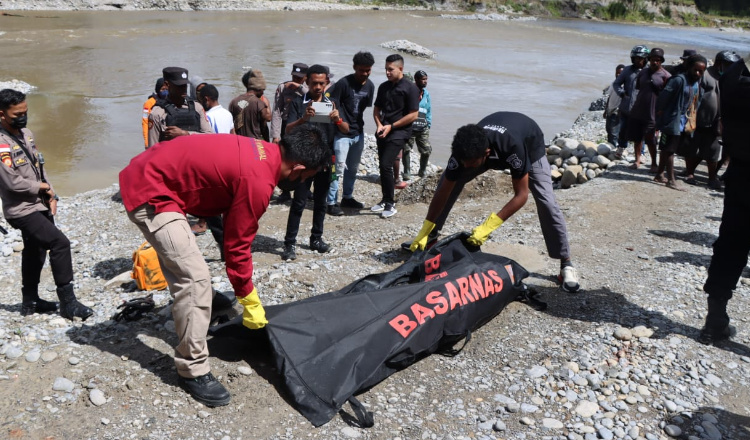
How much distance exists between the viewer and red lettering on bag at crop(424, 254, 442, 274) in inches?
171

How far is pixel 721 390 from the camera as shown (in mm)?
3576

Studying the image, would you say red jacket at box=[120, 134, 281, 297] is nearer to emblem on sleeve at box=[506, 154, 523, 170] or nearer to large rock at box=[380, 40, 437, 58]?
emblem on sleeve at box=[506, 154, 523, 170]

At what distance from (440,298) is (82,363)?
7.15ft

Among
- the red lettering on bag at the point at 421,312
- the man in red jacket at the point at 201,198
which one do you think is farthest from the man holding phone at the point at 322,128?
the man in red jacket at the point at 201,198

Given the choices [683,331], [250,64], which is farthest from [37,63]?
[683,331]

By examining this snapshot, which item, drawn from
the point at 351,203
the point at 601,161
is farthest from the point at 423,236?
the point at 601,161

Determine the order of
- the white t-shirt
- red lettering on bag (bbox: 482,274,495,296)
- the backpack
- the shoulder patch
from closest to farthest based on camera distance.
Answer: red lettering on bag (bbox: 482,274,495,296) → the shoulder patch → the backpack → the white t-shirt

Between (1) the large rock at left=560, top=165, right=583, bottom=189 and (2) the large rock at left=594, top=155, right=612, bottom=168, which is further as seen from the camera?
(2) the large rock at left=594, top=155, right=612, bottom=168

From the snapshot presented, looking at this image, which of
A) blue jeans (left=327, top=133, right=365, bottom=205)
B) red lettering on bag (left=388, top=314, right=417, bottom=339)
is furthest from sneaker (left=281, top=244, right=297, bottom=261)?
red lettering on bag (left=388, top=314, right=417, bottom=339)

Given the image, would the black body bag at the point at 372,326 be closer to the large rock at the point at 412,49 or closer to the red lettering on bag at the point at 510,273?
the red lettering on bag at the point at 510,273

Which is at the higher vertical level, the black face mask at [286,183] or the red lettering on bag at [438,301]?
the black face mask at [286,183]

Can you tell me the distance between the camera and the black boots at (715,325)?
4.00 metres

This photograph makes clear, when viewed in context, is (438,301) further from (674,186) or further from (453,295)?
(674,186)

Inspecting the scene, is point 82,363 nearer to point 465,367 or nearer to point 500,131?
point 465,367
